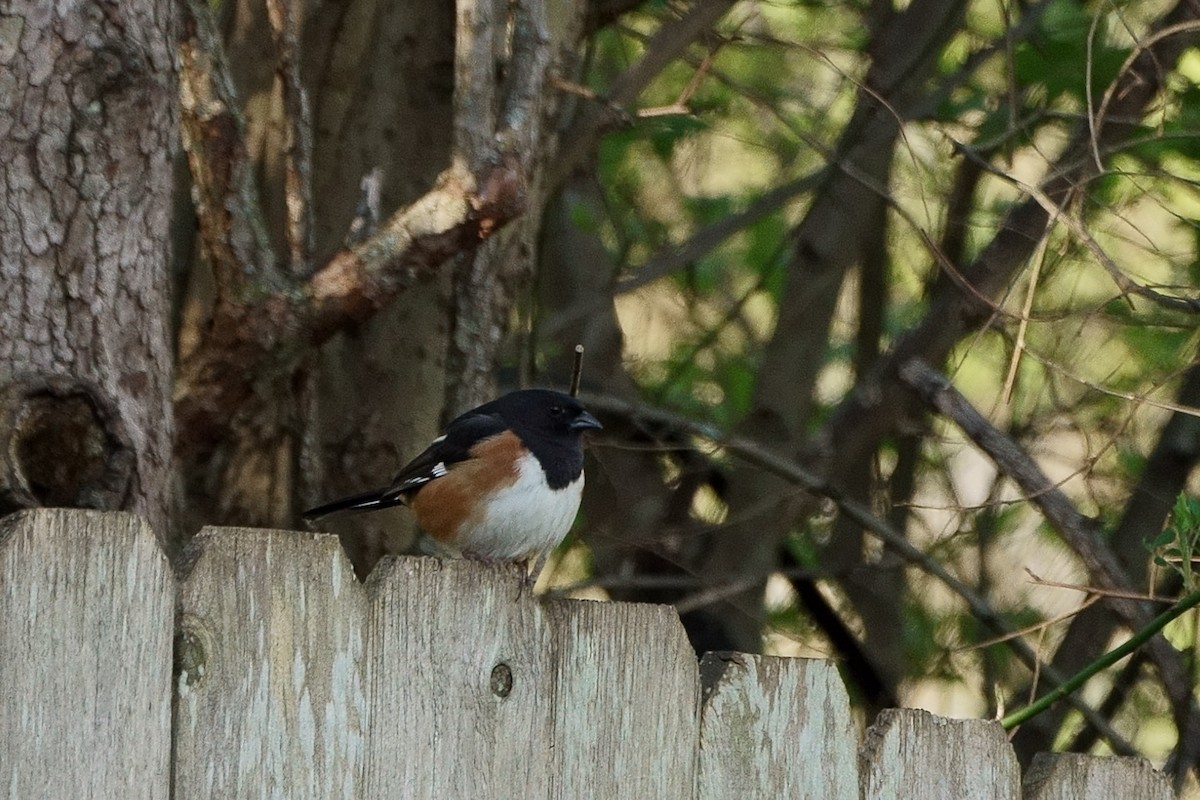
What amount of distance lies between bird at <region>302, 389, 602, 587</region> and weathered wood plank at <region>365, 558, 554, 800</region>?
63.0 inches

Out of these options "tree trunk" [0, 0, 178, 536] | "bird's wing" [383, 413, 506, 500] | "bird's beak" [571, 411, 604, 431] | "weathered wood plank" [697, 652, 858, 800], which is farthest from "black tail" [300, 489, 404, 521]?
"weathered wood plank" [697, 652, 858, 800]

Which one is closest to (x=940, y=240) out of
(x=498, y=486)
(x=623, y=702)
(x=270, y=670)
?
(x=498, y=486)

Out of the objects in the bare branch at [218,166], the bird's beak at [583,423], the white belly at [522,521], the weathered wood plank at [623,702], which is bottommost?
the weathered wood plank at [623,702]

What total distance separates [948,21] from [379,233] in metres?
2.46

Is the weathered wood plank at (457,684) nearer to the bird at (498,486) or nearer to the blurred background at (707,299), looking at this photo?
the blurred background at (707,299)

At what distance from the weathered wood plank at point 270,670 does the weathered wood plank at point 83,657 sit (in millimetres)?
43

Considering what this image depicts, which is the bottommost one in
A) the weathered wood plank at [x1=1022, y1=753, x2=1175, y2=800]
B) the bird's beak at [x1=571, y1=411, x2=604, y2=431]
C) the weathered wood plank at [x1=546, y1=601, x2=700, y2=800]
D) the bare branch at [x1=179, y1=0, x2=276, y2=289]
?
the weathered wood plank at [x1=1022, y1=753, x2=1175, y2=800]

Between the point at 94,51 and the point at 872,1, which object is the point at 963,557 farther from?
the point at 94,51

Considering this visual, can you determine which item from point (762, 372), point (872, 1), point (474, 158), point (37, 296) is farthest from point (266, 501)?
point (872, 1)

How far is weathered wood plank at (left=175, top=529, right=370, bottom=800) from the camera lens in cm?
165

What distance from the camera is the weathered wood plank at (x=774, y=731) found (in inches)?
79.1

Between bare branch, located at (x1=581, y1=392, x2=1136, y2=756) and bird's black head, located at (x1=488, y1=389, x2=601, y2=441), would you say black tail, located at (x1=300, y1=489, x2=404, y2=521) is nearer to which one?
bird's black head, located at (x1=488, y1=389, x2=601, y2=441)

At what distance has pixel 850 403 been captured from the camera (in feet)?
14.8

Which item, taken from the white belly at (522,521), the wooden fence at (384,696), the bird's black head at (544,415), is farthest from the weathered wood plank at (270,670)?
the bird's black head at (544,415)
